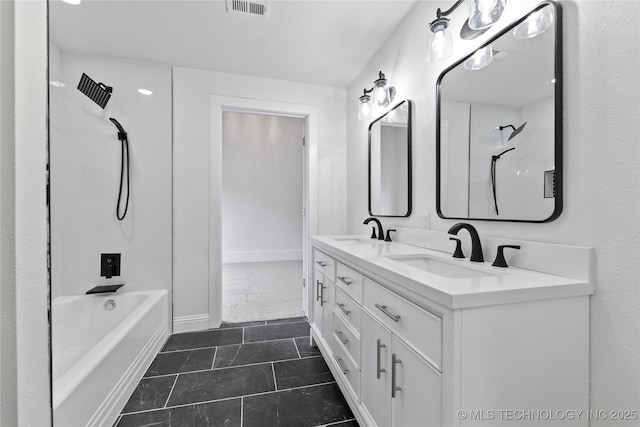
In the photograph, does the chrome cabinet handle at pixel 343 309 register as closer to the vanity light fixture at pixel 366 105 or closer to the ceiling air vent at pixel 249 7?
the vanity light fixture at pixel 366 105

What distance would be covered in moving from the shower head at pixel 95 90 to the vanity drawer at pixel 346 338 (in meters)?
2.47

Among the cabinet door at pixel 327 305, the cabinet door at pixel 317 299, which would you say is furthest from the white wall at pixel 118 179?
the cabinet door at pixel 327 305

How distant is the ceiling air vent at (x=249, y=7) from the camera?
5.65 feet

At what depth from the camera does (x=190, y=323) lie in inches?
97.8

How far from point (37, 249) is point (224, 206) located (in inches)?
198

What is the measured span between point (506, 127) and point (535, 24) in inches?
14.6

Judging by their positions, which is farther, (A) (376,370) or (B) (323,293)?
(B) (323,293)

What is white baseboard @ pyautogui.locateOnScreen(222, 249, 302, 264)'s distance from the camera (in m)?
5.22

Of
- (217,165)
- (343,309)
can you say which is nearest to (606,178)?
(343,309)

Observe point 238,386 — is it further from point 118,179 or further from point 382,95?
point 382,95

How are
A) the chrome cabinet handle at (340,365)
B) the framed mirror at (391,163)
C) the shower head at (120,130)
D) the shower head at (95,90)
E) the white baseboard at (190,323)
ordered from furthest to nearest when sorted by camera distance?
the white baseboard at (190,323) < the shower head at (120,130) < the shower head at (95,90) < the framed mirror at (391,163) < the chrome cabinet handle at (340,365)

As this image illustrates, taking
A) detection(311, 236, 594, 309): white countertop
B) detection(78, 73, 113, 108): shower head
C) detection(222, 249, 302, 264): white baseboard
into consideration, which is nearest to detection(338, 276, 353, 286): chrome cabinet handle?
detection(311, 236, 594, 309): white countertop

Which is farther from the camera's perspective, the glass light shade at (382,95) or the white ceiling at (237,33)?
the glass light shade at (382,95)

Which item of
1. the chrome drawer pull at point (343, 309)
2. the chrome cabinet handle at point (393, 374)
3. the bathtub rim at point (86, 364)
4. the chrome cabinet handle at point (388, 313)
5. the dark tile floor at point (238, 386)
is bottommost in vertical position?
the dark tile floor at point (238, 386)
